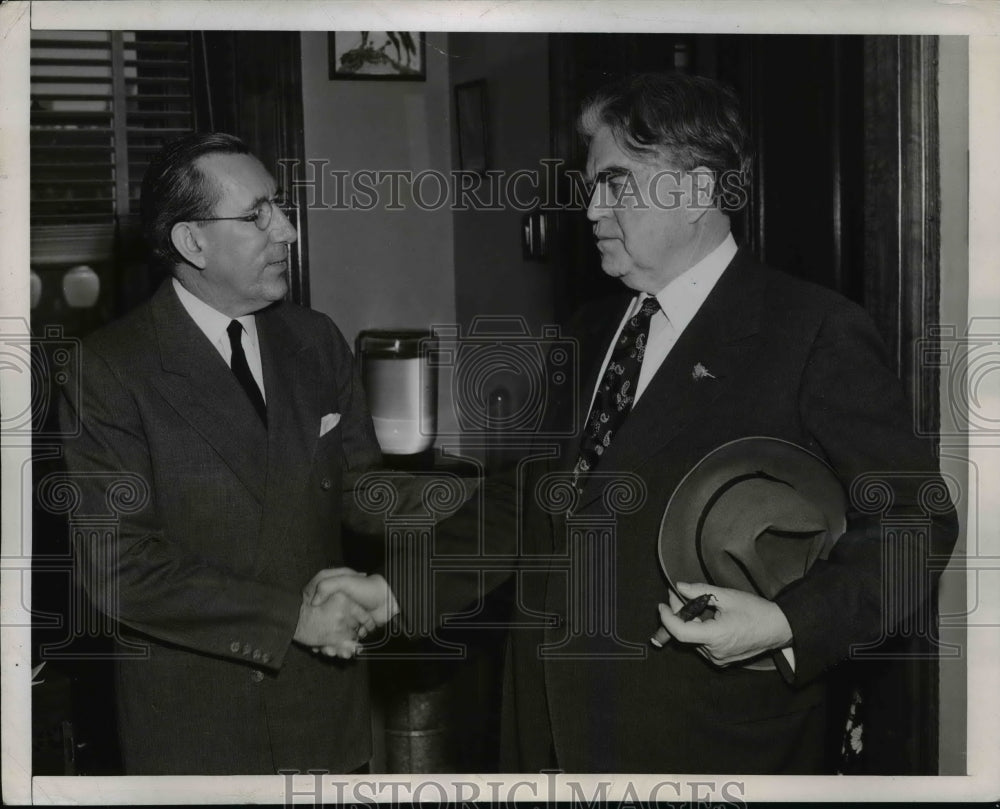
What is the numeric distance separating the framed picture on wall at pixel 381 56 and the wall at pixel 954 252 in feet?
2.93

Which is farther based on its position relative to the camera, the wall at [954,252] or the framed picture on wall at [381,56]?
the framed picture on wall at [381,56]

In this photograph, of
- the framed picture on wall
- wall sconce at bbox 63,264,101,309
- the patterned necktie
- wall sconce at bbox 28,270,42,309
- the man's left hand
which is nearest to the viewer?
the man's left hand

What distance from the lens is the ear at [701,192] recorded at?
1.66 metres

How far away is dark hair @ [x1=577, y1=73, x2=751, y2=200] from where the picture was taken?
5.40ft

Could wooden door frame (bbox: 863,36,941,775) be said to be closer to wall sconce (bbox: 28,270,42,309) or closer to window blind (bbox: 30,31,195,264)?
window blind (bbox: 30,31,195,264)

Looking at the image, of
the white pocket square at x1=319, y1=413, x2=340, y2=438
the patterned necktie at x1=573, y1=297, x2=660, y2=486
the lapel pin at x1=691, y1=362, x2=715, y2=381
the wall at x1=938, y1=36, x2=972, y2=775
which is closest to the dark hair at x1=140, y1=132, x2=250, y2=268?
the white pocket square at x1=319, y1=413, x2=340, y2=438

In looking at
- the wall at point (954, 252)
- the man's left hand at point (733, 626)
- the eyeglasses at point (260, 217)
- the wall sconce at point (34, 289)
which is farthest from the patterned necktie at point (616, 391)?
the wall sconce at point (34, 289)

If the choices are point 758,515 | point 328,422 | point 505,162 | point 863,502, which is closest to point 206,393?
point 328,422

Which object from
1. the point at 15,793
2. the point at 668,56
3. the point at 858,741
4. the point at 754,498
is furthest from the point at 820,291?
the point at 15,793

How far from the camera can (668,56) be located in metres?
1.78

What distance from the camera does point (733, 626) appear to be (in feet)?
5.24

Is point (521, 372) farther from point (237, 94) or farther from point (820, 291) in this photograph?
point (237, 94)

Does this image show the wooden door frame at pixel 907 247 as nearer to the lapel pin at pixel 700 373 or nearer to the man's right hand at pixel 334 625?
the lapel pin at pixel 700 373

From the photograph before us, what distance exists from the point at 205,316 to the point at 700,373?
31.9 inches
